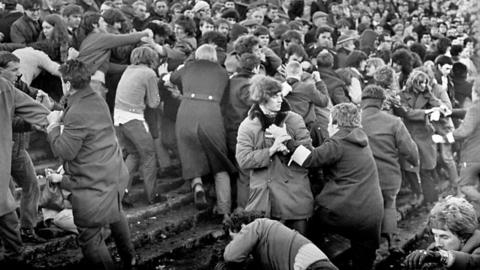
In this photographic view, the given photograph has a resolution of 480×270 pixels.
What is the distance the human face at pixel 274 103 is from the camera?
22.1 ft

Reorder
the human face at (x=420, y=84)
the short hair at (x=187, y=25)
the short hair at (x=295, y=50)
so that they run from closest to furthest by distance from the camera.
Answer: the short hair at (x=295, y=50)
the human face at (x=420, y=84)
the short hair at (x=187, y=25)

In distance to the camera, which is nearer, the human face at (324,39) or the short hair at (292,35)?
the short hair at (292,35)

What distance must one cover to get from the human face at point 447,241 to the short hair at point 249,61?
3254mm

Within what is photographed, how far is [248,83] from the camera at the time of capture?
789cm

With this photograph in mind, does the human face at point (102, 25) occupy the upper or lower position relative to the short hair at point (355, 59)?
upper

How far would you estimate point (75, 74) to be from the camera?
6.05m

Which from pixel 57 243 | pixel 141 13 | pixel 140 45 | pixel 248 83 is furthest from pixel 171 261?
pixel 141 13

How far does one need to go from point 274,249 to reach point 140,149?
9.63 feet

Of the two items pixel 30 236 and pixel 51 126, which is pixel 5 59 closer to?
pixel 51 126

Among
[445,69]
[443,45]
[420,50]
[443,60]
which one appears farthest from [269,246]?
[443,45]

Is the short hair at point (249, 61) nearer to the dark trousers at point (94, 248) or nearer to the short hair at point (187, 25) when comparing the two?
the short hair at point (187, 25)

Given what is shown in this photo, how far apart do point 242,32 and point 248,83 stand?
77.9 inches

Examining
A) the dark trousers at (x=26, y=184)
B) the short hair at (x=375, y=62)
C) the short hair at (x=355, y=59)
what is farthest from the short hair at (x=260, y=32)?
the dark trousers at (x=26, y=184)

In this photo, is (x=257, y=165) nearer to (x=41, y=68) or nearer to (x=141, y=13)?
(x=41, y=68)
